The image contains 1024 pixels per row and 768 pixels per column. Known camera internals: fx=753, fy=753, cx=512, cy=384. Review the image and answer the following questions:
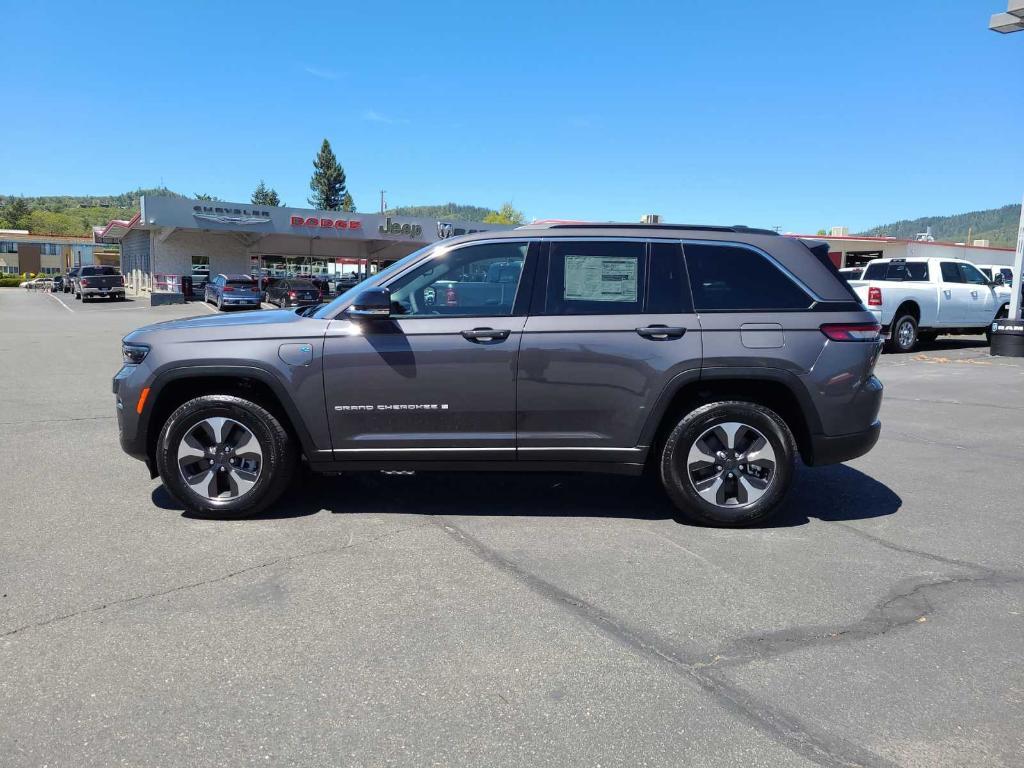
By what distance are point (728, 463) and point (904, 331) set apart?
1326cm

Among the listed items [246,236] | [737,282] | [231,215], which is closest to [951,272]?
[737,282]

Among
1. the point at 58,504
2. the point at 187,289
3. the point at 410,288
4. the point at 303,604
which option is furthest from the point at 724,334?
the point at 187,289

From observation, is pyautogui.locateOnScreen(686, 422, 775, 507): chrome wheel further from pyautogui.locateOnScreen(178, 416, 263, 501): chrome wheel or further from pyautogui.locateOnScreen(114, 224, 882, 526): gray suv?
pyautogui.locateOnScreen(178, 416, 263, 501): chrome wheel

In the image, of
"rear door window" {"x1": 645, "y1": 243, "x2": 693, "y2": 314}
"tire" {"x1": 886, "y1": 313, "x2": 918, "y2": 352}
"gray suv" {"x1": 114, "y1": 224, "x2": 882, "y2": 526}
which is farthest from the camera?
"tire" {"x1": 886, "y1": 313, "x2": 918, "y2": 352}

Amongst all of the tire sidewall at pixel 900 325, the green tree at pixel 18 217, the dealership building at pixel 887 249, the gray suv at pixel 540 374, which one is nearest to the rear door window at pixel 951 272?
the tire sidewall at pixel 900 325

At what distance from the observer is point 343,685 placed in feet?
9.60

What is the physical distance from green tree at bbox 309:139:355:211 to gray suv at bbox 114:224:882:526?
105 metres

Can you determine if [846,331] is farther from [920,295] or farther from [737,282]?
[920,295]

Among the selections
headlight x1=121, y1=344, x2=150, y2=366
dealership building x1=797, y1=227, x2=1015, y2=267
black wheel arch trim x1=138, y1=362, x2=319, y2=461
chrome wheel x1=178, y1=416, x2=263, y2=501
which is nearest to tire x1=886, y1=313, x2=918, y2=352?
black wheel arch trim x1=138, y1=362, x2=319, y2=461

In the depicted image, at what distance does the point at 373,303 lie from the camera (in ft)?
14.8

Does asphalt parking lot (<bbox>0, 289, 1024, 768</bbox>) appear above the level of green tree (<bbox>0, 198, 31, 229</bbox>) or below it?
below

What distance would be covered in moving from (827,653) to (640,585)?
0.97 m

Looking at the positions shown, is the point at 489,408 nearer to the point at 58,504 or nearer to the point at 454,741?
the point at 454,741

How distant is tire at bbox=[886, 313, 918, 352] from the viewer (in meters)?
15.9
